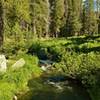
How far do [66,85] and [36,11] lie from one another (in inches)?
1673

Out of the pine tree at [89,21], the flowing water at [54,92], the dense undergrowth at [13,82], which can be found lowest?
the flowing water at [54,92]

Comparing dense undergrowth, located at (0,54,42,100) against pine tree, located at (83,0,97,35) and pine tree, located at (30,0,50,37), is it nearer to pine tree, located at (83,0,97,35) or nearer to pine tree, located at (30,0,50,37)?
pine tree, located at (30,0,50,37)

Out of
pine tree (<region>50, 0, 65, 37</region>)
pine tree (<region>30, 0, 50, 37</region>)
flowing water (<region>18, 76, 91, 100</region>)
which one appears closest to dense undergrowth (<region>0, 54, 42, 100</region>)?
flowing water (<region>18, 76, 91, 100</region>)

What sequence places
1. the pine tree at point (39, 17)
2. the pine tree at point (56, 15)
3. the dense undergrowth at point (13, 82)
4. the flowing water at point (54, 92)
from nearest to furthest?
1. the dense undergrowth at point (13, 82)
2. the flowing water at point (54, 92)
3. the pine tree at point (39, 17)
4. the pine tree at point (56, 15)

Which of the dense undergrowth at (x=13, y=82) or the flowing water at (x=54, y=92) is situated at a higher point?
the dense undergrowth at (x=13, y=82)

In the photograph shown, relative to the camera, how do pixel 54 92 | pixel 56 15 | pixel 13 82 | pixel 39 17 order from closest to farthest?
1. pixel 13 82
2. pixel 54 92
3. pixel 39 17
4. pixel 56 15

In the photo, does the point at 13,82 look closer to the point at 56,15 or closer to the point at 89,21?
the point at 56,15

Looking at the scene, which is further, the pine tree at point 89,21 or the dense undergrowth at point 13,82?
the pine tree at point 89,21

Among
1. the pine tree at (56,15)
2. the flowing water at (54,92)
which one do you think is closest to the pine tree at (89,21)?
the pine tree at (56,15)

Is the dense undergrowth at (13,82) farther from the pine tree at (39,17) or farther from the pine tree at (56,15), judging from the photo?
the pine tree at (56,15)

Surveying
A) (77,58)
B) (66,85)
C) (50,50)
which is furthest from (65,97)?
(50,50)

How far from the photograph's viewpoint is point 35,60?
109 ft

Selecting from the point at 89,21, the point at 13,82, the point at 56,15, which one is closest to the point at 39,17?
the point at 56,15

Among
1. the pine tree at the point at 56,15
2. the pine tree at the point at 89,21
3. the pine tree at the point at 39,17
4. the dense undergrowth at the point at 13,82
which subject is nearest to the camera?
the dense undergrowth at the point at 13,82
